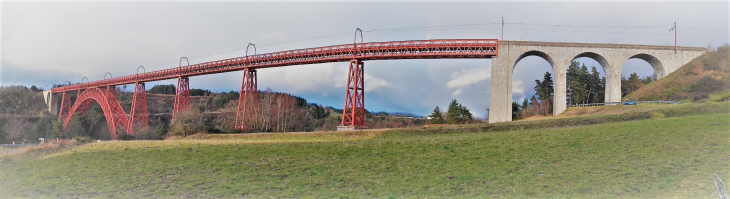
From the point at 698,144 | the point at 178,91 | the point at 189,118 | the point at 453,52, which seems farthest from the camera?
the point at 178,91

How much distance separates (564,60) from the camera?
33094mm

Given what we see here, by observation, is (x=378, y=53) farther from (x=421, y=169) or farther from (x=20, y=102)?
(x=20, y=102)

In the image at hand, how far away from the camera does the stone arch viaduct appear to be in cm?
3073

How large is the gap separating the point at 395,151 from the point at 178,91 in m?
39.6

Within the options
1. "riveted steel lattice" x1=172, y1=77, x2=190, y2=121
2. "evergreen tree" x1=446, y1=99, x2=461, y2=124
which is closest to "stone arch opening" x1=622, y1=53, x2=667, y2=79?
"evergreen tree" x1=446, y1=99, x2=461, y2=124

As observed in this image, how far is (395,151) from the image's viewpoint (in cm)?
1630

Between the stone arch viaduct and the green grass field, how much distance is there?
39.3ft

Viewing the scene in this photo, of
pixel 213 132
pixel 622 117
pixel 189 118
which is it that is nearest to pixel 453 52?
pixel 622 117

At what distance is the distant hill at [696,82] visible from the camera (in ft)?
107

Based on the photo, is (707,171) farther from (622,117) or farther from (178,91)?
(178,91)

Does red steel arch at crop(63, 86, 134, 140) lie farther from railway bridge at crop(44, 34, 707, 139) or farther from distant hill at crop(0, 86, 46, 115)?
railway bridge at crop(44, 34, 707, 139)

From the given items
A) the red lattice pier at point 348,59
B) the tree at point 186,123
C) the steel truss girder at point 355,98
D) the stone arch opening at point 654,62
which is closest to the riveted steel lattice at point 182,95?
the red lattice pier at point 348,59

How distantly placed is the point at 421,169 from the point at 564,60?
26.8 metres

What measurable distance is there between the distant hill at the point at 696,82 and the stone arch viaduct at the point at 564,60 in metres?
0.81
